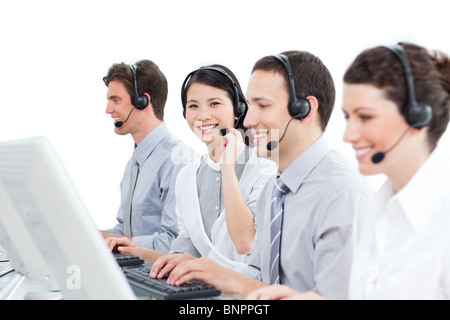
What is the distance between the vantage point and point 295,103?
173 centimetres

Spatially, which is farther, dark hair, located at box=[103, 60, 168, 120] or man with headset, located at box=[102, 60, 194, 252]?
dark hair, located at box=[103, 60, 168, 120]

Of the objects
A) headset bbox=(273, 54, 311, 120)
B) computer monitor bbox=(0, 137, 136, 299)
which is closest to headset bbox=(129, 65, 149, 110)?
headset bbox=(273, 54, 311, 120)

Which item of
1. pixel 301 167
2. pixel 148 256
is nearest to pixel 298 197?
pixel 301 167

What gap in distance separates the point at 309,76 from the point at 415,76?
577 millimetres

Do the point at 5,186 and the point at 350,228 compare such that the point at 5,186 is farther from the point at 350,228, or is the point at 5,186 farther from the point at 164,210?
the point at 164,210

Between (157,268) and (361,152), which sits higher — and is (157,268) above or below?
below

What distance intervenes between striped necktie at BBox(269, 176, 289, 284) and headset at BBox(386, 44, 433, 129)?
1.90 feet

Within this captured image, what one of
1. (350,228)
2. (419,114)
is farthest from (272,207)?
(419,114)

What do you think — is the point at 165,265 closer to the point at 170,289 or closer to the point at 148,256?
the point at 170,289

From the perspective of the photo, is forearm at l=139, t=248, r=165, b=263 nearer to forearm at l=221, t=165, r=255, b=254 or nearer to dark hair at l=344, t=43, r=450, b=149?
forearm at l=221, t=165, r=255, b=254

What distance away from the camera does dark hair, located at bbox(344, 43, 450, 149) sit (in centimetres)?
123

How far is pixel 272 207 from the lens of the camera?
5.64 ft

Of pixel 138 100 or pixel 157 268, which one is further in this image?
pixel 138 100

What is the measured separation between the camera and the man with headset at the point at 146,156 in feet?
9.13
